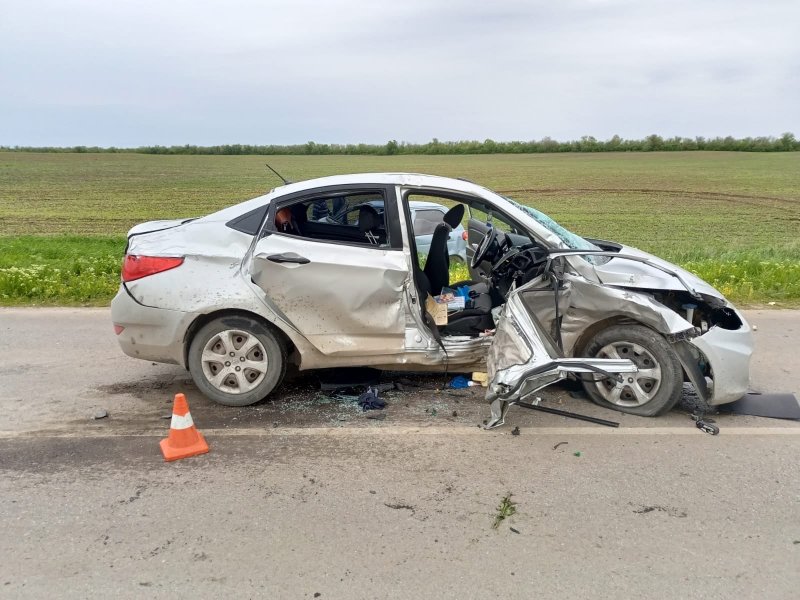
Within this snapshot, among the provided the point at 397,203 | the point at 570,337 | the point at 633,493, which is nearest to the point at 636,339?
the point at 570,337

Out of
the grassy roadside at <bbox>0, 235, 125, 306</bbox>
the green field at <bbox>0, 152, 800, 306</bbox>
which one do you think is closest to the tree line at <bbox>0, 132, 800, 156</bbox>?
the green field at <bbox>0, 152, 800, 306</bbox>

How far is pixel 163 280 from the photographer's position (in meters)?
4.77

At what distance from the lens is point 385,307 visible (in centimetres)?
474

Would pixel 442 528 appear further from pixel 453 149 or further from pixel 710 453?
pixel 453 149

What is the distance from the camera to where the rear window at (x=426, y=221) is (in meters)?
9.91

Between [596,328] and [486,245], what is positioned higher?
[486,245]

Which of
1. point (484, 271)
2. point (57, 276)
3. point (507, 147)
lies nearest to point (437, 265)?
point (484, 271)

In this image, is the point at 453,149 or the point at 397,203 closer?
the point at 397,203

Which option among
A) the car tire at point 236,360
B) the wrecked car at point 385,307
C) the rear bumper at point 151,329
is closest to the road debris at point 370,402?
the wrecked car at point 385,307

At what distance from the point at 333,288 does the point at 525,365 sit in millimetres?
1444

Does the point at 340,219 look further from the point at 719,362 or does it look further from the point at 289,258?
the point at 719,362

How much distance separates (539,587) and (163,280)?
3328mm

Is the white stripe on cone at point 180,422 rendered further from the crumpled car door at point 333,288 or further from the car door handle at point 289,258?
the car door handle at point 289,258

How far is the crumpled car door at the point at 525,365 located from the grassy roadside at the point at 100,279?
3259mm
